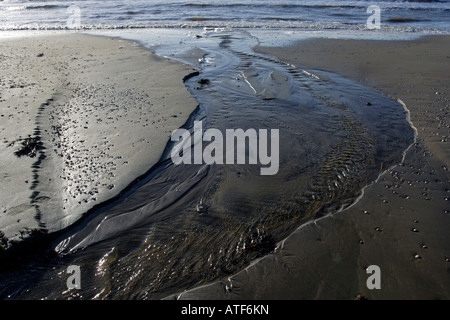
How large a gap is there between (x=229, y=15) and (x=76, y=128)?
54.5ft

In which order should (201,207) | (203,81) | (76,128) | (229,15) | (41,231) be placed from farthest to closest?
(229,15) → (203,81) → (76,128) → (201,207) → (41,231)

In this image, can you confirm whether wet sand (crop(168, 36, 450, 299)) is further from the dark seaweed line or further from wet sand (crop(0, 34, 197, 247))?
wet sand (crop(0, 34, 197, 247))

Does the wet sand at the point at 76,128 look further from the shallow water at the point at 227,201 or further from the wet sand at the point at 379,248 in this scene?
the wet sand at the point at 379,248

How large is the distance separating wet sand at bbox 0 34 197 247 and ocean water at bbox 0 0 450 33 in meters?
9.49

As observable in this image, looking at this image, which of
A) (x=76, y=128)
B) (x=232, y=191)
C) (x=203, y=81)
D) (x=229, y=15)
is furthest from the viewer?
(x=229, y=15)

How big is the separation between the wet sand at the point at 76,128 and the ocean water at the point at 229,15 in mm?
9486

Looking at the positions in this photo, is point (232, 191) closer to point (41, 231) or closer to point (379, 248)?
point (379, 248)

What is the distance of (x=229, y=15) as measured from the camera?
1897 cm

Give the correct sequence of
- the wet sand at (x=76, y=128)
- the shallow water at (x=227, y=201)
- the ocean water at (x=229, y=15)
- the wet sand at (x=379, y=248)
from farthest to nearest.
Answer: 1. the ocean water at (x=229, y=15)
2. the wet sand at (x=76, y=128)
3. the shallow water at (x=227, y=201)
4. the wet sand at (x=379, y=248)

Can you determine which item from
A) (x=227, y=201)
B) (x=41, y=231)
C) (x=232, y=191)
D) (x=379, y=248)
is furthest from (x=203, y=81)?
(x=379, y=248)

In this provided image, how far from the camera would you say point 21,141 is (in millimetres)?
4727

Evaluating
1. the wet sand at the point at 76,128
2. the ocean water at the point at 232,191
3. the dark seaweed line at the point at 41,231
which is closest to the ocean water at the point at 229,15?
the ocean water at the point at 232,191

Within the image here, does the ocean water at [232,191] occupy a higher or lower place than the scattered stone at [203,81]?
lower

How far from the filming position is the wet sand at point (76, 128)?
3.68 metres
